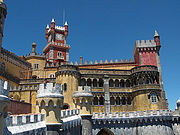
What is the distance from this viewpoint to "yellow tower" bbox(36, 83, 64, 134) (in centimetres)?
1333

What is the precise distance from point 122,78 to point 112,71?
2.49 meters

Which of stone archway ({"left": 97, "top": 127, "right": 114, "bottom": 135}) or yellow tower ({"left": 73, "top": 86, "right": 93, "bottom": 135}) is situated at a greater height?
yellow tower ({"left": 73, "top": 86, "right": 93, "bottom": 135})

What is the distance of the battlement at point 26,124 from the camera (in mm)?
10209

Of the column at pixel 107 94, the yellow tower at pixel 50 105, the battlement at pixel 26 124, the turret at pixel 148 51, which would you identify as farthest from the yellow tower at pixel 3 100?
the turret at pixel 148 51

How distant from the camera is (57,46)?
5681 centimetres

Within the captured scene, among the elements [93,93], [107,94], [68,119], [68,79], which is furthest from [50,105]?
[107,94]

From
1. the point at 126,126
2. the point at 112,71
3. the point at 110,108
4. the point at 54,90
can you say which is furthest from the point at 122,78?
the point at 54,90

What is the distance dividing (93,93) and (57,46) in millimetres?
23476

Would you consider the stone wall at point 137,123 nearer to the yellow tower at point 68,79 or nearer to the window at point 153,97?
A: the window at point 153,97

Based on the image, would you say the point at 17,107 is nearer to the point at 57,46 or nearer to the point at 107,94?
the point at 107,94

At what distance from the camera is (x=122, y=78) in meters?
40.7

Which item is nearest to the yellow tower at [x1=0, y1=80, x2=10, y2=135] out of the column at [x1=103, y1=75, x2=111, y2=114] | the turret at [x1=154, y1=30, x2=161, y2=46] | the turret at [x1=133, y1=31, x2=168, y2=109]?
the column at [x1=103, y1=75, x2=111, y2=114]

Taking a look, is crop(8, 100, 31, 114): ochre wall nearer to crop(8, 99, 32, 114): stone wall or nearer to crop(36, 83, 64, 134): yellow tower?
crop(8, 99, 32, 114): stone wall

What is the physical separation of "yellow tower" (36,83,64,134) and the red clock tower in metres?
40.0
